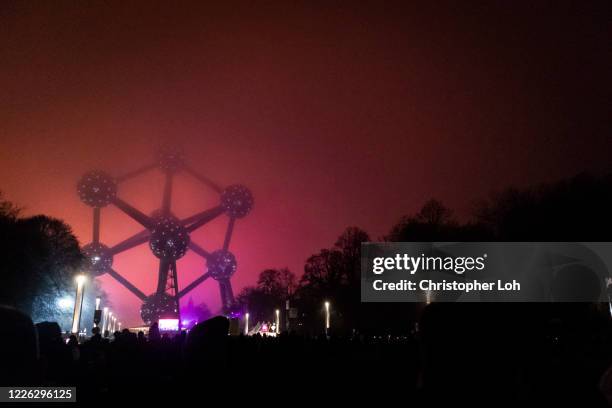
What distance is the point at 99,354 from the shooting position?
11016 millimetres

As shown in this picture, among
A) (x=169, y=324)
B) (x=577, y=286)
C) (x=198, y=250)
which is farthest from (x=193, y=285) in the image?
(x=577, y=286)

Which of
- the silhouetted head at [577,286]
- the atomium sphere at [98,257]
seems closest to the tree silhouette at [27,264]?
the silhouetted head at [577,286]

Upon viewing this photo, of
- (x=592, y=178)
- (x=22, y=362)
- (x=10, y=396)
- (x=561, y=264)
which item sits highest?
(x=592, y=178)

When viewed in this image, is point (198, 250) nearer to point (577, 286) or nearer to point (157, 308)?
point (157, 308)

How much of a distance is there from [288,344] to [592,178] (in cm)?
2457

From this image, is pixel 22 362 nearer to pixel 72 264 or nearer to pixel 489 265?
pixel 489 265

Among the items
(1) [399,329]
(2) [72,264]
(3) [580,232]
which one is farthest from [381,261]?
(2) [72,264]

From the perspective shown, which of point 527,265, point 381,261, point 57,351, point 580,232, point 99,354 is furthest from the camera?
point 381,261

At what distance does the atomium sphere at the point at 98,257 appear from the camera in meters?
73.8

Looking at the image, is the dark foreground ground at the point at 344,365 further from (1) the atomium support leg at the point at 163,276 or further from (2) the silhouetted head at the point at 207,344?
(1) the atomium support leg at the point at 163,276

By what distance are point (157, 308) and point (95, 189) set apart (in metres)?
17.5

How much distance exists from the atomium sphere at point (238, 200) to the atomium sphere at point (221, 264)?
7069mm

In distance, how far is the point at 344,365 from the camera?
15188 millimetres

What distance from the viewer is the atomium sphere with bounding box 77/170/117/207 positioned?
66875 millimetres
